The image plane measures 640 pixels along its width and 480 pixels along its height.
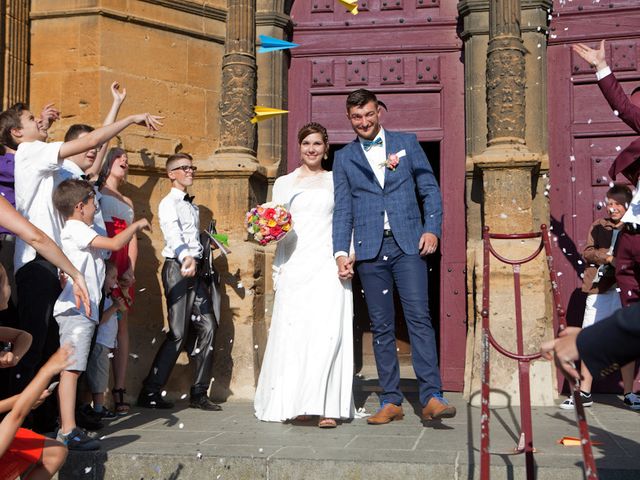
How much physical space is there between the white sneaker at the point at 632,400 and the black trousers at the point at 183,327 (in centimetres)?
339

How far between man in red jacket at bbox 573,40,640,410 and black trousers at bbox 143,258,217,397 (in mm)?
3281

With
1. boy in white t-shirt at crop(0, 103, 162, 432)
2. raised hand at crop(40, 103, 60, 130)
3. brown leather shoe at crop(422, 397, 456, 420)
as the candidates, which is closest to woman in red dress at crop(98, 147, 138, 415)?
raised hand at crop(40, 103, 60, 130)

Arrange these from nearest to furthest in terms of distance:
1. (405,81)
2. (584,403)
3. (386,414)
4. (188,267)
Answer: (386,414), (188,267), (584,403), (405,81)

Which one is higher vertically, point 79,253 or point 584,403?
point 79,253

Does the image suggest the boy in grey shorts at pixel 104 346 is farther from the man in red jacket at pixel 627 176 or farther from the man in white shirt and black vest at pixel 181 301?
the man in red jacket at pixel 627 176

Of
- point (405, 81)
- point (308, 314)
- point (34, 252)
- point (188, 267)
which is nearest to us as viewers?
point (34, 252)

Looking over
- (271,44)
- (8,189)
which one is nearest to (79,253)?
(8,189)

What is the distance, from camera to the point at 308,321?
6.33 m

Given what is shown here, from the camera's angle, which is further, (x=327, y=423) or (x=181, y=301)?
(x=181, y=301)

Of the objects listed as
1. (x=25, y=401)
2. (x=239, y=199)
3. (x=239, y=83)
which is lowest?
(x=25, y=401)

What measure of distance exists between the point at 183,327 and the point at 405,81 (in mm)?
3370

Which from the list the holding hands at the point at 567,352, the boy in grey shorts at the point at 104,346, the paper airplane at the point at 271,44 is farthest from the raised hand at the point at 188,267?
the holding hands at the point at 567,352

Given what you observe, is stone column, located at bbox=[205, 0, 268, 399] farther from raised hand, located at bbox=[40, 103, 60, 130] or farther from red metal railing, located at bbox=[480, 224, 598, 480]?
red metal railing, located at bbox=[480, 224, 598, 480]

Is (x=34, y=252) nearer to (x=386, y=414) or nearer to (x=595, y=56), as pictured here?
(x=386, y=414)
